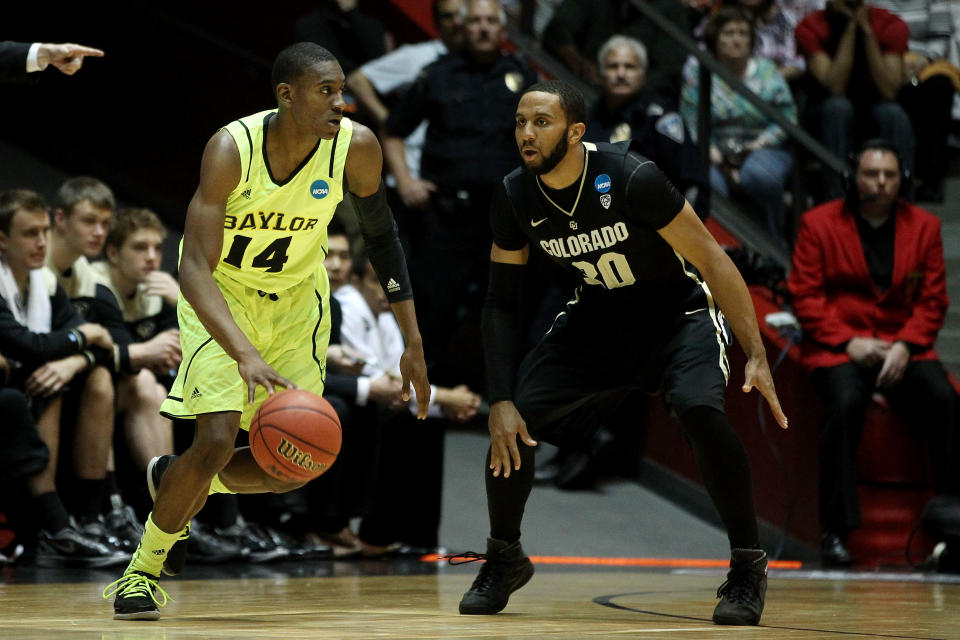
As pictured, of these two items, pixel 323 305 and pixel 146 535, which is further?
pixel 323 305

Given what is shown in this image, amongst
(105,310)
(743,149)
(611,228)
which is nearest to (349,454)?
(105,310)

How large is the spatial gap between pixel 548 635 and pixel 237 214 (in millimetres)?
1604

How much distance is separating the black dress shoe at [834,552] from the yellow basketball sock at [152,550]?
3.79 metres

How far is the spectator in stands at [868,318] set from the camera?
7.09m

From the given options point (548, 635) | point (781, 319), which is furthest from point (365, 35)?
point (548, 635)

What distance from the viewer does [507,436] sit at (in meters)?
4.52

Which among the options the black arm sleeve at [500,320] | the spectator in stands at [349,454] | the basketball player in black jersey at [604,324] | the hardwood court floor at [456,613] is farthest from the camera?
the spectator in stands at [349,454]

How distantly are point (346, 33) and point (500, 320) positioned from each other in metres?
4.23

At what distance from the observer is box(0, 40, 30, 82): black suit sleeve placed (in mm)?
4695

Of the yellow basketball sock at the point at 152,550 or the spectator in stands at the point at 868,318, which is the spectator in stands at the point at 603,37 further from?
the yellow basketball sock at the point at 152,550

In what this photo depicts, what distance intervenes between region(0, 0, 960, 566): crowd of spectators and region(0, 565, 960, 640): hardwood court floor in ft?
2.89

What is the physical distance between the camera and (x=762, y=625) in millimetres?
4246

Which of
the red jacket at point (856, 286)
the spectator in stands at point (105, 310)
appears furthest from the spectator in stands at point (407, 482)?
the red jacket at point (856, 286)

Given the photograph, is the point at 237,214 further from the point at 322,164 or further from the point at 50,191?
the point at 50,191
